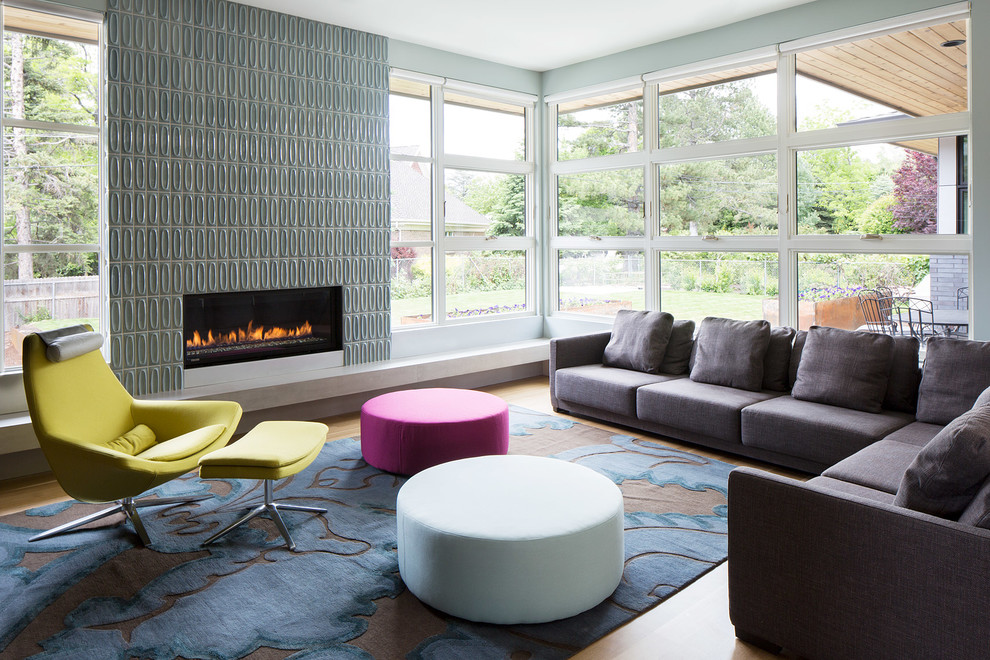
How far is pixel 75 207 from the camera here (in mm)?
4340

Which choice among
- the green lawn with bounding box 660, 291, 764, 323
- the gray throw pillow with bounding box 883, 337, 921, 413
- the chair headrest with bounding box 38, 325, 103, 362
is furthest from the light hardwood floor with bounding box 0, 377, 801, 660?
the green lawn with bounding box 660, 291, 764, 323

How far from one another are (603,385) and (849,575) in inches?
117

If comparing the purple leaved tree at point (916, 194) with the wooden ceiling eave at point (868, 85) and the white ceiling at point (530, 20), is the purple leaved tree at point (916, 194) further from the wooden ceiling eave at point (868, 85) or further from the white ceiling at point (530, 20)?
the white ceiling at point (530, 20)

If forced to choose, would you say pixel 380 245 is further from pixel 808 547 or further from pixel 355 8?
pixel 808 547

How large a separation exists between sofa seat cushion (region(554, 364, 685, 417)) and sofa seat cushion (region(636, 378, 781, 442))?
10 centimetres

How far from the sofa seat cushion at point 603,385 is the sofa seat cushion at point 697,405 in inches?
4.1

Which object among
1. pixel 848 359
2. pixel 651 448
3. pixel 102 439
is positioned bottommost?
pixel 651 448

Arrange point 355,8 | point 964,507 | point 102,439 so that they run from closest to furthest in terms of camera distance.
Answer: point 964,507 < point 102,439 < point 355,8

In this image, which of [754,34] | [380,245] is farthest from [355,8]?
[754,34]

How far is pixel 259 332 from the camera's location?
518 cm

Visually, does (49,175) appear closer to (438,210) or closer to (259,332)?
(259,332)

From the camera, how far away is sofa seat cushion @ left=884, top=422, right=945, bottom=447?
3305 millimetres

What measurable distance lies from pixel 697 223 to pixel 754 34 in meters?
1.47

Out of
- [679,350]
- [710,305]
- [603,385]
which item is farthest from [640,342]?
[710,305]
